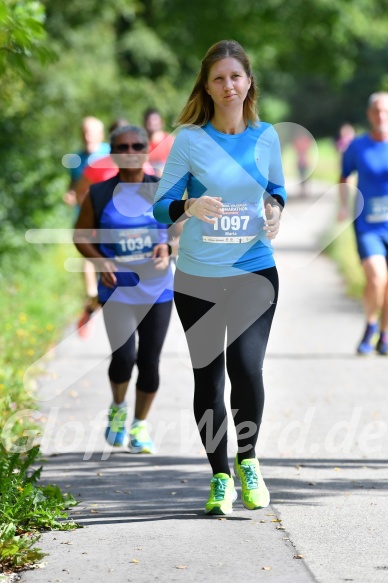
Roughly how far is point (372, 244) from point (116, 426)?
12.7 feet

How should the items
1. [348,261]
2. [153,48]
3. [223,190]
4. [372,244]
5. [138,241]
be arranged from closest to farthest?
[223,190], [138,241], [372,244], [348,261], [153,48]

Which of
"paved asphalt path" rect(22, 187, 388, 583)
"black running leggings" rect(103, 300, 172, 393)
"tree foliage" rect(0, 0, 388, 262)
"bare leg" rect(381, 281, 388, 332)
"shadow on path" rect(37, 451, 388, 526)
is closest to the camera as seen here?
"paved asphalt path" rect(22, 187, 388, 583)

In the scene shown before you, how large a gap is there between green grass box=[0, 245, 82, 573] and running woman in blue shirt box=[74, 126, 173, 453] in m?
0.84

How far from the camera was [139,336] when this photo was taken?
732 cm

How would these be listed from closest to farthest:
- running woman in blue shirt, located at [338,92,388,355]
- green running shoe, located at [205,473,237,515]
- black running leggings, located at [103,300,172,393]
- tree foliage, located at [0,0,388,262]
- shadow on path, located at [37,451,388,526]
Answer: green running shoe, located at [205,473,237,515] < shadow on path, located at [37,451,388,526] < black running leggings, located at [103,300,172,393] < running woman in blue shirt, located at [338,92,388,355] < tree foliage, located at [0,0,388,262]

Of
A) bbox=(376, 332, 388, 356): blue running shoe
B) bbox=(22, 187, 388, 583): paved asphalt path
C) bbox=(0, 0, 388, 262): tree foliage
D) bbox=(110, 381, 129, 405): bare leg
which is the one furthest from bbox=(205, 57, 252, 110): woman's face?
bbox=(0, 0, 388, 262): tree foliage

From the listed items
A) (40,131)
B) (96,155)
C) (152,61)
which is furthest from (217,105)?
(152,61)

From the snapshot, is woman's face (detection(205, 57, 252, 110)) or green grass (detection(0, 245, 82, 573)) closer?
green grass (detection(0, 245, 82, 573))

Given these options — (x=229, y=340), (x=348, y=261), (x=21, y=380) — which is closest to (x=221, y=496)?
(x=229, y=340)

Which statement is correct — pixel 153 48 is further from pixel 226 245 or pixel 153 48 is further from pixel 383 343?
Result: pixel 226 245

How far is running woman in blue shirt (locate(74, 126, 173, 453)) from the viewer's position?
7223 millimetres

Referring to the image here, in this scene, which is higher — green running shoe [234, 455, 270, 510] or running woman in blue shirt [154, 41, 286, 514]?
running woman in blue shirt [154, 41, 286, 514]

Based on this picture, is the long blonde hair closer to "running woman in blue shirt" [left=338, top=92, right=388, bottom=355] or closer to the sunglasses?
the sunglasses

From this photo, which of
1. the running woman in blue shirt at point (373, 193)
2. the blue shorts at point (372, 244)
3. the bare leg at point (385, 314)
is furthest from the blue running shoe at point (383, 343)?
the blue shorts at point (372, 244)
